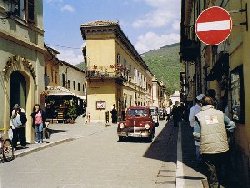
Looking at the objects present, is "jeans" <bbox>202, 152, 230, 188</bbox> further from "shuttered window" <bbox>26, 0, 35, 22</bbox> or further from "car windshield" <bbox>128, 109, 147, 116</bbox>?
"car windshield" <bbox>128, 109, 147, 116</bbox>

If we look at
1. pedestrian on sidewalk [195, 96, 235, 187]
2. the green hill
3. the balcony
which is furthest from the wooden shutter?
the green hill

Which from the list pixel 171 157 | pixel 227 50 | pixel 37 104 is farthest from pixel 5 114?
pixel 227 50

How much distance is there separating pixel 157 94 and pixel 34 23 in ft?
240

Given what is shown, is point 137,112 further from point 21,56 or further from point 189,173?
point 189,173

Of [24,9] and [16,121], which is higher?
[24,9]

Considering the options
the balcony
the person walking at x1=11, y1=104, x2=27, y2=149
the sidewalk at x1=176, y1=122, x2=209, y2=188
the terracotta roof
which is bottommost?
the sidewalk at x1=176, y1=122, x2=209, y2=188

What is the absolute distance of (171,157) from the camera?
12898 millimetres

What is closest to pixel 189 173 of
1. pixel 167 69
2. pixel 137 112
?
pixel 137 112

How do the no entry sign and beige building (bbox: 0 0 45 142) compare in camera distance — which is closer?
the no entry sign

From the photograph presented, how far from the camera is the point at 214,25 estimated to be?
689 cm

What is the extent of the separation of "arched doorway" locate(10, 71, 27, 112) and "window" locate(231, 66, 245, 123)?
9.65 meters

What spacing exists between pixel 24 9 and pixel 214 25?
1153 cm

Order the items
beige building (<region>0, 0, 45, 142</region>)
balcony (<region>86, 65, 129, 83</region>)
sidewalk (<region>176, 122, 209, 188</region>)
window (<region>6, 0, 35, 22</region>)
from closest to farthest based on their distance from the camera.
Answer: sidewalk (<region>176, 122, 209, 188</region>), beige building (<region>0, 0, 45, 142</region>), window (<region>6, 0, 35, 22</region>), balcony (<region>86, 65, 129, 83</region>)

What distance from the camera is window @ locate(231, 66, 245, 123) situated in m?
7.96
